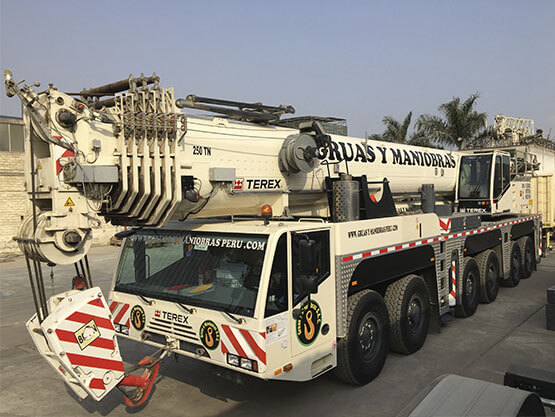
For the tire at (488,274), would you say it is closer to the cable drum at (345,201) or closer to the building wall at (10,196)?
the cable drum at (345,201)

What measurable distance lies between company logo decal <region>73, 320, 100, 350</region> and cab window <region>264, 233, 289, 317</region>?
159 cm

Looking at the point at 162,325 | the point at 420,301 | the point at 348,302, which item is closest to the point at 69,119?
the point at 162,325

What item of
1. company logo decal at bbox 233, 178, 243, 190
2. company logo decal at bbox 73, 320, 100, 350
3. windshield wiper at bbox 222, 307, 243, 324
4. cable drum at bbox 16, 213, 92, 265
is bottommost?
company logo decal at bbox 73, 320, 100, 350

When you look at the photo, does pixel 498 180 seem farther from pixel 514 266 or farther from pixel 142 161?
pixel 142 161

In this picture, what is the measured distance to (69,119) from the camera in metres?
3.98

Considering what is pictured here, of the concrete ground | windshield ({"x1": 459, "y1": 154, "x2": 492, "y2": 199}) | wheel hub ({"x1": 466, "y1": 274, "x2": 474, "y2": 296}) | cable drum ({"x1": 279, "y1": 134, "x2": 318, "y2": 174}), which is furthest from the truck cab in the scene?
windshield ({"x1": 459, "y1": 154, "x2": 492, "y2": 199})

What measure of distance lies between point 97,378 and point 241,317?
1.42 m

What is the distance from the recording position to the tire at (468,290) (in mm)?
7655

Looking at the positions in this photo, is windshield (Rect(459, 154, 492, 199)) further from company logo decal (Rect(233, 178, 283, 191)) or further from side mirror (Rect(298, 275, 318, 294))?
side mirror (Rect(298, 275, 318, 294))

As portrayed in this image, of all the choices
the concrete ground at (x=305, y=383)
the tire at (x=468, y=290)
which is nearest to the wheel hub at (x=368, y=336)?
the concrete ground at (x=305, y=383)

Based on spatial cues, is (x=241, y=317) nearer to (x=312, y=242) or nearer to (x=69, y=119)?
(x=312, y=242)

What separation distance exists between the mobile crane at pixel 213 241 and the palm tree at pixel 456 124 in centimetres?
2140

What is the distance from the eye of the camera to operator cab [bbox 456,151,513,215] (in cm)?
935

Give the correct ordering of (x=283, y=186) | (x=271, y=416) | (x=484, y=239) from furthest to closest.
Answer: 1. (x=484, y=239)
2. (x=283, y=186)
3. (x=271, y=416)
